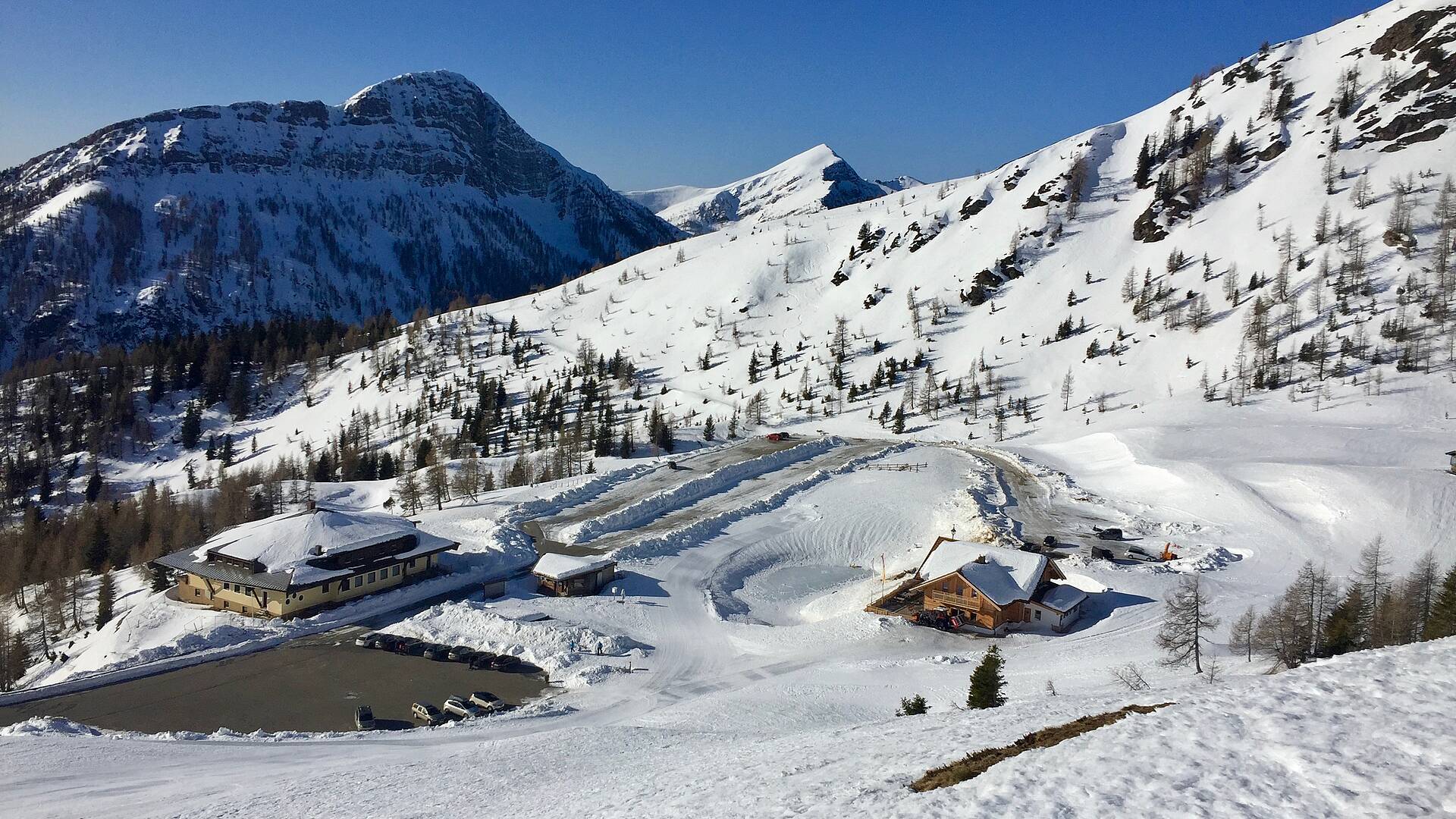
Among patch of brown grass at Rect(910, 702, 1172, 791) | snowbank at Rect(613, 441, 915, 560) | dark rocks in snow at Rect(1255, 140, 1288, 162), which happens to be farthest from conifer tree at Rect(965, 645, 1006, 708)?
dark rocks in snow at Rect(1255, 140, 1288, 162)

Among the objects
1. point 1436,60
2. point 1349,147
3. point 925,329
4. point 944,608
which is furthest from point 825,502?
point 1436,60

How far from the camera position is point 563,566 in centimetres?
4222

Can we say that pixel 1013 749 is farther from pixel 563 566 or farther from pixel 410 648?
pixel 563 566

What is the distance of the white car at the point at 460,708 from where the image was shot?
93.5 ft

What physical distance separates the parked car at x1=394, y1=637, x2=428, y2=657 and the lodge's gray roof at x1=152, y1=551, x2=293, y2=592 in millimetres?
7702

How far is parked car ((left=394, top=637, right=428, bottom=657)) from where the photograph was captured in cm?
3441

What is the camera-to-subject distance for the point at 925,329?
11494 cm

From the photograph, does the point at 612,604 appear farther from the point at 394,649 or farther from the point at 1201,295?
the point at 1201,295

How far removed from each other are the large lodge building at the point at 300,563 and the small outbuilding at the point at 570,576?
6972mm

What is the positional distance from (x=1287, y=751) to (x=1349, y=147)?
125813mm

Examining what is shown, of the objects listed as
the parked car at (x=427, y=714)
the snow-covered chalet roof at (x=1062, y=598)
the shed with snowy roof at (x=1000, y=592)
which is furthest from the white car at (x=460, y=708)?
the snow-covered chalet roof at (x=1062, y=598)

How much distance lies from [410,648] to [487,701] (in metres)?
7.67

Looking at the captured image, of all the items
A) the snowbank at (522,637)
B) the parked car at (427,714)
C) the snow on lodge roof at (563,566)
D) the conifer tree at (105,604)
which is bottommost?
the conifer tree at (105,604)

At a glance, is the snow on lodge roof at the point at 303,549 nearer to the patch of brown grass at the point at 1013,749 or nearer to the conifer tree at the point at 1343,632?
the patch of brown grass at the point at 1013,749
